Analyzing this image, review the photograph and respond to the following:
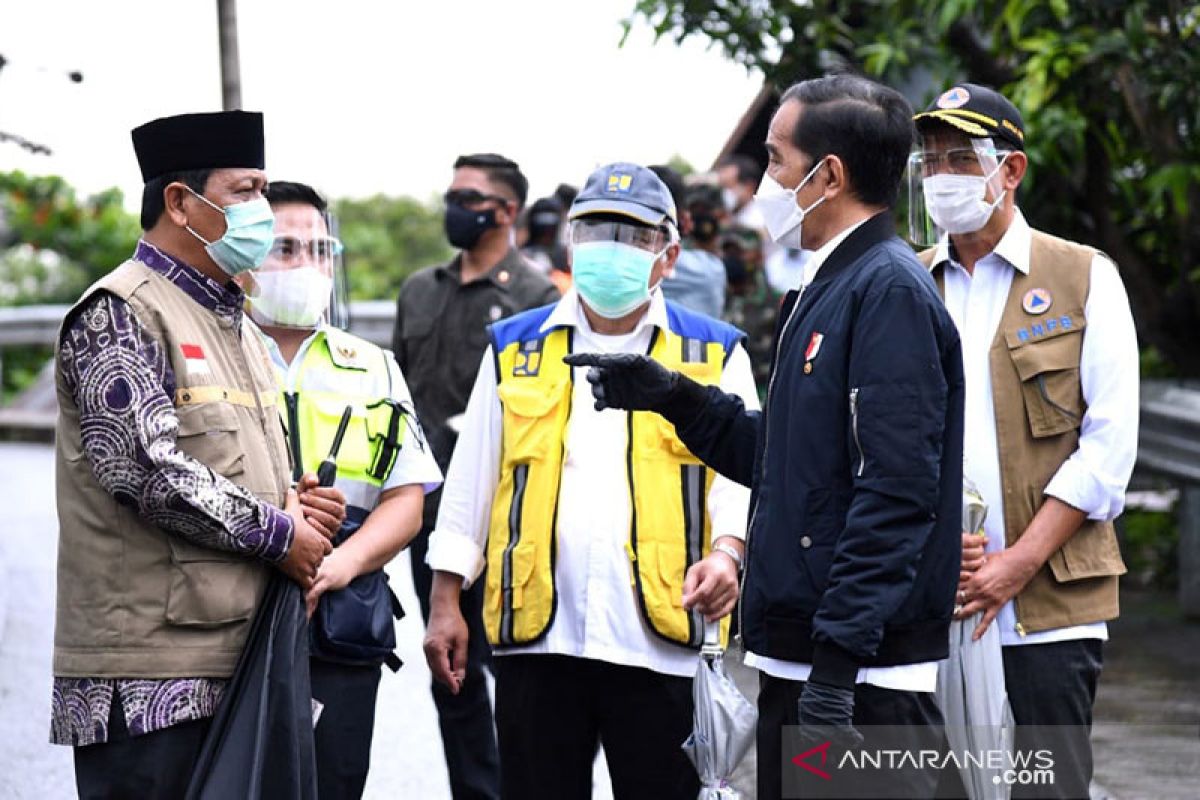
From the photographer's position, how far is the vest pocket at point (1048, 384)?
466 cm

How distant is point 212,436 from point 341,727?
0.97 meters

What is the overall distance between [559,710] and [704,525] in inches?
24.1

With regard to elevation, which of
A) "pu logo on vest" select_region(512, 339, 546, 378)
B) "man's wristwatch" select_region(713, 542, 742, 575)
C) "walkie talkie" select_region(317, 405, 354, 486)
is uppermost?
"pu logo on vest" select_region(512, 339, 546, 378)

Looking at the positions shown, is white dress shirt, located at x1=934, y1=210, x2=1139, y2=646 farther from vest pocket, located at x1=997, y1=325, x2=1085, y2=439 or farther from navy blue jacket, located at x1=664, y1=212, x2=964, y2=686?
navy blue jacket, located at x1=664, y1=212, x2=964, y2=686

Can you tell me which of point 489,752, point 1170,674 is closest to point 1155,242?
point 1170,674

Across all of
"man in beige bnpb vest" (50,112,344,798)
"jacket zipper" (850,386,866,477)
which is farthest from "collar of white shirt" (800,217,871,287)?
"man in beige bnpb vest" (50,112,344,798)

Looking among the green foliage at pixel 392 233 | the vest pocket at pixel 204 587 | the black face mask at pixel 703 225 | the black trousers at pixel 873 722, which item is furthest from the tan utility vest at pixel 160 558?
the green foliage at pixel 392 233

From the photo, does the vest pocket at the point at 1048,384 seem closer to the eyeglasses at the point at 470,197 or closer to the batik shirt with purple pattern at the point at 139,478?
the batik shirt with purple pattern at the point at 139,478

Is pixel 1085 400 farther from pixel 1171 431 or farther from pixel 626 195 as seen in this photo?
pixel 1171 431

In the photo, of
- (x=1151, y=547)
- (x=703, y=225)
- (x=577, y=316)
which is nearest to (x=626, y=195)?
(x=577, y=316)

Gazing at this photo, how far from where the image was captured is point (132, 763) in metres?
4.13

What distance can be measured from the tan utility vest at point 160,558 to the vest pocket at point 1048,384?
1.89m

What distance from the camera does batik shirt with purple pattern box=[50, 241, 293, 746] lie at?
160 inches

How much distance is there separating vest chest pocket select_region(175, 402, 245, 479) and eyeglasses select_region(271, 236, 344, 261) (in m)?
0.96
